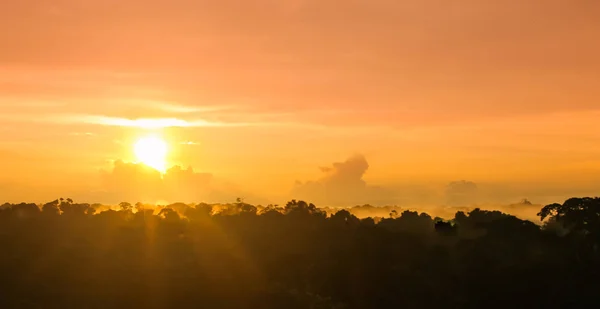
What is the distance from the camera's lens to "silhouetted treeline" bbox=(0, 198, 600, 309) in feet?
212

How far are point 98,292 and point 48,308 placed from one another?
3.73 metres

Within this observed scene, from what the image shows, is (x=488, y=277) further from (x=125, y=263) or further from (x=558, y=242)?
(x=125, y=263)

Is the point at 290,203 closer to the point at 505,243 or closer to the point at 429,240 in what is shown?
the point at 429,240

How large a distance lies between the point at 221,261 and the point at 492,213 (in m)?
26.9

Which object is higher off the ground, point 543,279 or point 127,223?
point 127,223

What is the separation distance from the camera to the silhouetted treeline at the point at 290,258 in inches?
2547

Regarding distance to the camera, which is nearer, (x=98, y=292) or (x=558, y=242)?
(x=98, y=292)

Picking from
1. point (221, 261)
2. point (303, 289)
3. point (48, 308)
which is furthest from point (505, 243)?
point (48, 308)

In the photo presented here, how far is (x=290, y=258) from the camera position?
71.5 metres

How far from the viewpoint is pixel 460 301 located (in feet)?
220

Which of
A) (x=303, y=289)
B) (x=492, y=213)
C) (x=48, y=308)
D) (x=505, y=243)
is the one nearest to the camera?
(x=48, y=308)

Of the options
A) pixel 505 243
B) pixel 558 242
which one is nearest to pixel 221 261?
pixel 505 243

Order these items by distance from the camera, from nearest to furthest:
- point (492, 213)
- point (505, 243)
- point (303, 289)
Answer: point (303, 289), point (505, 243), point (492, 213)

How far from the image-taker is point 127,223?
245 feet
